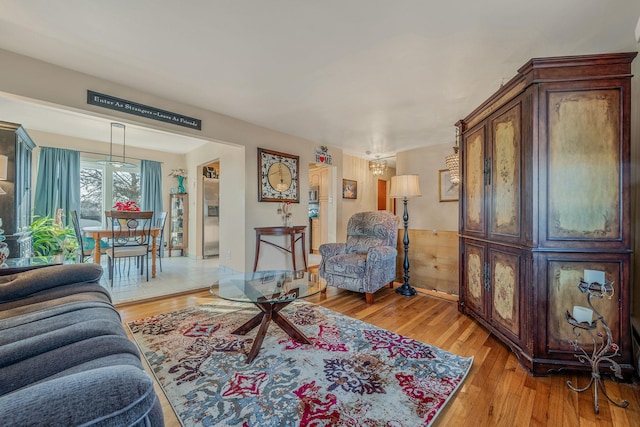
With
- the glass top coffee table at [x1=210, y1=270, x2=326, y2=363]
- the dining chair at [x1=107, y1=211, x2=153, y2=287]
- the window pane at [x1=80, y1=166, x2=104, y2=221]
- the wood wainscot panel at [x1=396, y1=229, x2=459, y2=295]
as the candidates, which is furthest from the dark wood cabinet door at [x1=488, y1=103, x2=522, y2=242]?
the window pane at [x1=80, y1=166, x2=104, y2=221]

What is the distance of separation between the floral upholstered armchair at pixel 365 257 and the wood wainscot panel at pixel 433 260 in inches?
12.7

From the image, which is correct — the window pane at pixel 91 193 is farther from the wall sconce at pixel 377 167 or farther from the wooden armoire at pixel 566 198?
the wooden armoire at pixel 566 198

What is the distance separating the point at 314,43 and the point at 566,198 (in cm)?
208

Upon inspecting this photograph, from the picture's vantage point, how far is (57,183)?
4.79 meters

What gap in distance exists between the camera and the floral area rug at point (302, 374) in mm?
1359

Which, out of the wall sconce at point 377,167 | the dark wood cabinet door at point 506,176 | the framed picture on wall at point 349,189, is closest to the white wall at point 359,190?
the framed picture on wall at point 349,189

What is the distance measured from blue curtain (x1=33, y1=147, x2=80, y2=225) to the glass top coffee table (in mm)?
4526

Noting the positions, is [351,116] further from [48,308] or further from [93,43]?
[48,308]

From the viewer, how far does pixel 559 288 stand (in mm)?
1724

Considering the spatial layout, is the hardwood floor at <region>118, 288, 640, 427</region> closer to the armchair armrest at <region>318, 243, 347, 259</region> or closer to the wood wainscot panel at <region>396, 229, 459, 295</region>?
the wood wainscot panel at <region>396, 229, 459, 295</region>

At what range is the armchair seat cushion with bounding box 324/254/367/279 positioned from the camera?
10.2ft

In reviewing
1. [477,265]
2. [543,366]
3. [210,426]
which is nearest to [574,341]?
[543,366]

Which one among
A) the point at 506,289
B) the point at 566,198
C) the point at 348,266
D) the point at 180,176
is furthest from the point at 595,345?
the point at 180,176

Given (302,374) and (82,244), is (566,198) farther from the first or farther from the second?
(82,244)
